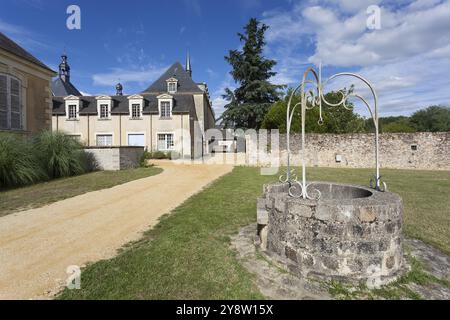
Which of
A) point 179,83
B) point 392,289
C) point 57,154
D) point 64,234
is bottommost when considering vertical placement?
point 392,289

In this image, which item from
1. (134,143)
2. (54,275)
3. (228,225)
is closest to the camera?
(54,275)

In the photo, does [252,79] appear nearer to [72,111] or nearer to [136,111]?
[136,111]

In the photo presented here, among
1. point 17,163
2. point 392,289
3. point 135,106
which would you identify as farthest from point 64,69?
point 392,289

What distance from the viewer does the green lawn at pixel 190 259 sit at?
2.37 m

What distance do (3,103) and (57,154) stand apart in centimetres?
333

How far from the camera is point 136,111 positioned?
66.7ft

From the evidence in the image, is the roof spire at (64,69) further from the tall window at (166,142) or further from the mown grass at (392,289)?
the mown grass at (392,289)

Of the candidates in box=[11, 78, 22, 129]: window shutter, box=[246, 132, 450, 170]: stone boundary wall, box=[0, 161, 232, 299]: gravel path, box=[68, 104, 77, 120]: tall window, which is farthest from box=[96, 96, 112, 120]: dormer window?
box=[0, 161, 232, 299]: gravel path

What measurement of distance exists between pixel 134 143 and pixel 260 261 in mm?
19243

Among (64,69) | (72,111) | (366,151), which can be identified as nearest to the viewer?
(366,151)

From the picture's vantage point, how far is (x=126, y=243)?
11.7ft
